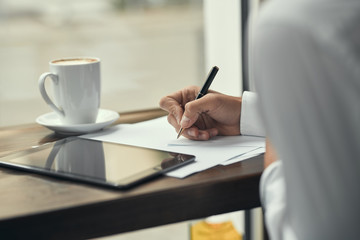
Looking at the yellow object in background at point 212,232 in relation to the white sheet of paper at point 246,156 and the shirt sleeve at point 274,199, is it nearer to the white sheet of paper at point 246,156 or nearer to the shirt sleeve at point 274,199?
the white sheet of paper at point 246,156

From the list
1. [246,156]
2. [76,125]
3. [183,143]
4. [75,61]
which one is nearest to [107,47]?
[75,61]

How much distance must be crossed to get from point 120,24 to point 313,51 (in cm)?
384

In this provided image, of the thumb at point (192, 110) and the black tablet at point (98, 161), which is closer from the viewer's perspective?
the black tablet at point (98, 161)

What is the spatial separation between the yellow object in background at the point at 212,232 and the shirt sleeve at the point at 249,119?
0.79 metres

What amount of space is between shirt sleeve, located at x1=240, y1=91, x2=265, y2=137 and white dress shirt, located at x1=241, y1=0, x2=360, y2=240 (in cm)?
47

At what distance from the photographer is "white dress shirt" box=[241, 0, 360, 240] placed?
1.23ft

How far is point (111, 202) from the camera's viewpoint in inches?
25.3

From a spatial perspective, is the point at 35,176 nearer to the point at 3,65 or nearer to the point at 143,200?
the point at 143,200

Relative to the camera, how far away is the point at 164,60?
3.89 m

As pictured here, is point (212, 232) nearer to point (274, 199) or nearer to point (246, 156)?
point (246, 156)

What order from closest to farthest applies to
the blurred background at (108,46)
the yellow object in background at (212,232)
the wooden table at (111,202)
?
1. the wooden table at (111,202)
2. the yellow object in background at (212,232)
3. the blurred background at (108,46)

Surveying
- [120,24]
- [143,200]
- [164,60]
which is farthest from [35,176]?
[120,24]

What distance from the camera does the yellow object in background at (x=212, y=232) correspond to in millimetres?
1638

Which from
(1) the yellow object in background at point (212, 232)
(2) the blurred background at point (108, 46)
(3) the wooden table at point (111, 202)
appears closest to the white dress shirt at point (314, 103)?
(3) the wooden table at point (111, 202)
